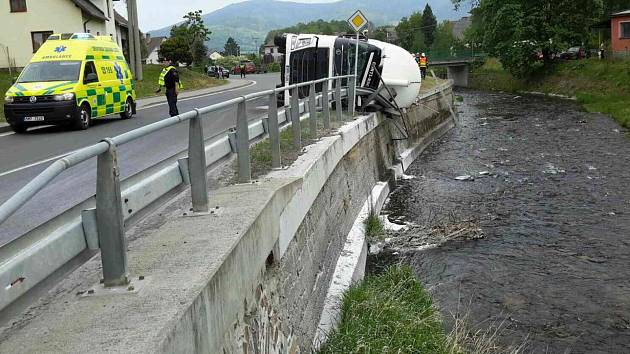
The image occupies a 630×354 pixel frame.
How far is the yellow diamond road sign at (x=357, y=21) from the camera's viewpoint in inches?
678

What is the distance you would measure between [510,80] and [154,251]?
53335mm

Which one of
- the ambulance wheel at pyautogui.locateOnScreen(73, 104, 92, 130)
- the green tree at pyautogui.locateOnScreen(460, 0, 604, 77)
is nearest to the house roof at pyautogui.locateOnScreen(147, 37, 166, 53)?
the green tree at pyautogui.locateOnScreen(460, 0, 604, 77)

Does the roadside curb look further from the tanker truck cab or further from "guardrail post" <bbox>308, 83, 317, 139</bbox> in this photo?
"guardrail post" <bbox>308, 83, 317, 139</bbox>

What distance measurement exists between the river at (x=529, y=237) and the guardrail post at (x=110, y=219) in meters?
5.19

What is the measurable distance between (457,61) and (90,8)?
4262 centimetres

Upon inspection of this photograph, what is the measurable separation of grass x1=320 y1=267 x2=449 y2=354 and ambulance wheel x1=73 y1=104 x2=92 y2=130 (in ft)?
A: 36.1

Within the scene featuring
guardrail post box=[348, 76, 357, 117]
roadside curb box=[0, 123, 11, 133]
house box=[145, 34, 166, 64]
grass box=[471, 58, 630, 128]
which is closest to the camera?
guardrail post box=[348, 76, 357, 117]

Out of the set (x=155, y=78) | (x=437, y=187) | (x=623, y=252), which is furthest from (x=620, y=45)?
(x=623, y=252)

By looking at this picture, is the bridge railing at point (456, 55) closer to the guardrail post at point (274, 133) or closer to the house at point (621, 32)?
the house at point (621, 32)

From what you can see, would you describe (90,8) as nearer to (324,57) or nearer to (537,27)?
(324,57)

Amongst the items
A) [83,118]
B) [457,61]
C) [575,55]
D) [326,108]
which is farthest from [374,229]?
[457,61]

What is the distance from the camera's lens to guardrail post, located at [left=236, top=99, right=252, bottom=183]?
19.0 feet

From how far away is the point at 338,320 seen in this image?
22.5 ft

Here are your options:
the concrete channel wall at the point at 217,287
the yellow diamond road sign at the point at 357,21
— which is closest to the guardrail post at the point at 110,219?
the concrete channel wall at the point at 217,287
